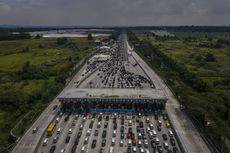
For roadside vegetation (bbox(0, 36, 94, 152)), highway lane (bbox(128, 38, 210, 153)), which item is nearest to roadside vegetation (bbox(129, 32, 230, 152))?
highway lane (bbox(128, 38, 210, 153))

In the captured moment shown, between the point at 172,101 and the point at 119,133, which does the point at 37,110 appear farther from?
the point at 172,101

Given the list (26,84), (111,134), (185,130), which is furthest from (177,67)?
(111,134)

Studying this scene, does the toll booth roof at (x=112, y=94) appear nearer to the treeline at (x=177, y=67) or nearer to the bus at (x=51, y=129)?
the bus at (x=51, y=129)

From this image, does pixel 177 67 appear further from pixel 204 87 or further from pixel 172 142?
pixel 172 142

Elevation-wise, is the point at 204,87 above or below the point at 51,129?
above

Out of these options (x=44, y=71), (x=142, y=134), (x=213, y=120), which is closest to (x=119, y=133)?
(x=142, y=134)
